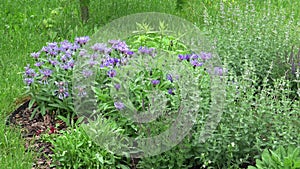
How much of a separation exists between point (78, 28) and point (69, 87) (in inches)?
89.2

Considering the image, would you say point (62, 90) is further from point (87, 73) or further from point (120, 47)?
point (120, 47)

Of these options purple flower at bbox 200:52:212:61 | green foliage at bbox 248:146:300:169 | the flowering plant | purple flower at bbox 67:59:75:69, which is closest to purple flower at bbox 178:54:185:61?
the flowering plant

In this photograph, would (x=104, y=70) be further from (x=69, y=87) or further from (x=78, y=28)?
(x=78, y=28)

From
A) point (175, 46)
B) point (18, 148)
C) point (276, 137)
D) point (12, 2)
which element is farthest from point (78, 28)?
point (276, 137)

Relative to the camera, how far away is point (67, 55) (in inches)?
172

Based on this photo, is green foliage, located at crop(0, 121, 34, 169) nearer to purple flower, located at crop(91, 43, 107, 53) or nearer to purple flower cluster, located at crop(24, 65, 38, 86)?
purple flower cluster, located at crop(24, 65, 38, 86)

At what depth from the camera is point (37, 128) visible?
426cm

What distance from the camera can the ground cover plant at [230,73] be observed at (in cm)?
346

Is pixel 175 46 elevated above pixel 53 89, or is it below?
above

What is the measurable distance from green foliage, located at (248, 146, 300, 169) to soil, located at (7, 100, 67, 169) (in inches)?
62.8

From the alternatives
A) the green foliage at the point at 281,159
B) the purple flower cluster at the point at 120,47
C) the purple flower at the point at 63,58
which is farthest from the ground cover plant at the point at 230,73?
the purple flower at the point at 63,58

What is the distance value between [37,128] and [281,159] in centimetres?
208

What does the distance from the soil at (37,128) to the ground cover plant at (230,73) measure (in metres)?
0.10

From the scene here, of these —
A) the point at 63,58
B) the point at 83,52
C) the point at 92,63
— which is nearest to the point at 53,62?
the point at 63,58
